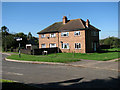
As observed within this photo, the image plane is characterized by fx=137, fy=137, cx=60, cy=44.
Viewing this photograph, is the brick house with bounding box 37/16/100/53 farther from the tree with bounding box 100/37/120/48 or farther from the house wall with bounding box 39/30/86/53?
the tree with bounding box 100/37/120/48

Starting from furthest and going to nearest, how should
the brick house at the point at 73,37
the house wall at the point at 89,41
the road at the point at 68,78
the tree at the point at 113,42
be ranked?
the tree at the point at 113,42
the house wall at the point at 89,41
the brick house at the point at 73,37
the road at the point at 68,78

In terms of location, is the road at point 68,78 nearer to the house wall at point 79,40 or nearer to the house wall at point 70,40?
the house wall at point 79,40

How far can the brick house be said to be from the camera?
90.1 ft

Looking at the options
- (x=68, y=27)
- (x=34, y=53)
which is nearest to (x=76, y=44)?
(x=68, y=27)

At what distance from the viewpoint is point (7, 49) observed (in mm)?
40344

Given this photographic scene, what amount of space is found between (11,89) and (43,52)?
22439 mm

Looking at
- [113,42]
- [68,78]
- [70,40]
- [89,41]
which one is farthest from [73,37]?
[113,42]

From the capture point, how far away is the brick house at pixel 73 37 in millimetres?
27469

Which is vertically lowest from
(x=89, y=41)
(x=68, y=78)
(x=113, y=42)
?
(x=68, y=78)

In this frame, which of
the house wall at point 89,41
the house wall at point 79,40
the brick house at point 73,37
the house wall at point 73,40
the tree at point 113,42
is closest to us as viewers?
the house wall at point 79,40

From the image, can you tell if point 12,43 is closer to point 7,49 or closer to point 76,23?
point 7,49

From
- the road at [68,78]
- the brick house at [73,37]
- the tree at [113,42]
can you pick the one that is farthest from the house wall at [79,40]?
the tree at [113,42]

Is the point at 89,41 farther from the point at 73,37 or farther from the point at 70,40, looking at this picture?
the point at 70,40

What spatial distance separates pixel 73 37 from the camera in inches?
1134
